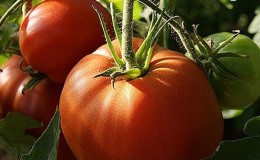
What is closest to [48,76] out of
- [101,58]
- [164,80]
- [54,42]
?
[54,42]

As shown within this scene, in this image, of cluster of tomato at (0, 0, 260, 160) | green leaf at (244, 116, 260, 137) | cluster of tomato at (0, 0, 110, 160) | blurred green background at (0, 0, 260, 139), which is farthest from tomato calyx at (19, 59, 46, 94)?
blurred green background at (0, 0, 260, 139)

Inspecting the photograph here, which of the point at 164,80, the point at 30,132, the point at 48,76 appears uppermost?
the point at 164,80

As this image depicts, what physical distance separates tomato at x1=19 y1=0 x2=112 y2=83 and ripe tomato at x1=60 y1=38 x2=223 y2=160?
0.17 meters

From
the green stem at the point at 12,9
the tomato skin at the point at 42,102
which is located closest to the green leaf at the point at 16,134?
the tomato skin at the point at 42,102

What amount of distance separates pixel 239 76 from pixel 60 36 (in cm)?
28

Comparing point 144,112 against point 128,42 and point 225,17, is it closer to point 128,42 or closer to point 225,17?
point 128,42

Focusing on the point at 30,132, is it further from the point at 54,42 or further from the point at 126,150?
the point at 126,150

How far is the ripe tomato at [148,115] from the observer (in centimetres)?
74

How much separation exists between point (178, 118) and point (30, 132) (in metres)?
0.39

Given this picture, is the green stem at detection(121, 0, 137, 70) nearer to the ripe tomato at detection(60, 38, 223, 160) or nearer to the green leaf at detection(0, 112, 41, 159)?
the ripe tomato at detection(60, 38, 223, 160)

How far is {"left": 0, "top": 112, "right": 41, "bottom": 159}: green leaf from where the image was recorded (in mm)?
1012

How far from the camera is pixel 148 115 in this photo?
2.42ft

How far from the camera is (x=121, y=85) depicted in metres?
0.76

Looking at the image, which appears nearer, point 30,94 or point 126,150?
point 126,150
